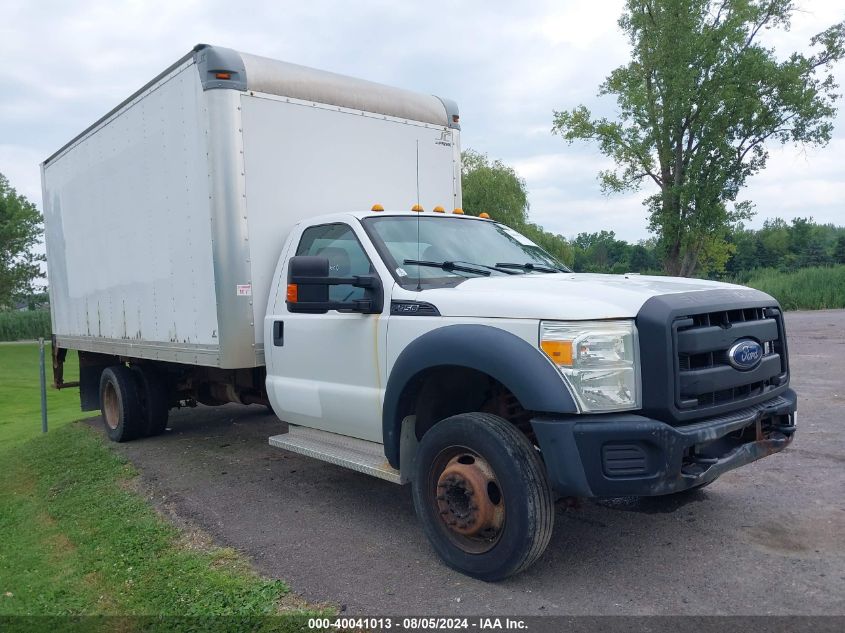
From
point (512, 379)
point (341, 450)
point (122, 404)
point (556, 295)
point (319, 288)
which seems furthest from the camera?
point (122, 404)

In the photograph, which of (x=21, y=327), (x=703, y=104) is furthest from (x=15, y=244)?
(x=703, y=104)

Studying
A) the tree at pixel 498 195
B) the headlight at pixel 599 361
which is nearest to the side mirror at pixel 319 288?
the headlight at pixel 599 361

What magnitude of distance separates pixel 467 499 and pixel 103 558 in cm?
245

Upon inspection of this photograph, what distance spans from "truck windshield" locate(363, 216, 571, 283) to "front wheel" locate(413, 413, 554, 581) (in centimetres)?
115

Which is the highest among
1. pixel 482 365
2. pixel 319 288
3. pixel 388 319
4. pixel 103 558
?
pixel 319 288

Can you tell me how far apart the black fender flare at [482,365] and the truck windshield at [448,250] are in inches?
25.6

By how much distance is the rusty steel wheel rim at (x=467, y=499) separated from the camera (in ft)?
12.3

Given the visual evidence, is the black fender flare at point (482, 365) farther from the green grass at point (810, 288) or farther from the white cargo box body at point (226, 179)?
the green grass at point (810, 288)

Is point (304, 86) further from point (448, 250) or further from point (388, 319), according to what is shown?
point (388, 319)

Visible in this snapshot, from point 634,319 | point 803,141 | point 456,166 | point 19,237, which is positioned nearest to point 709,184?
point 803,141

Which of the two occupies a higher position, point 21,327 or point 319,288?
point 319,288

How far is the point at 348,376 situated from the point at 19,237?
45.4m

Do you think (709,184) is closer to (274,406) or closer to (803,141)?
(803,141)

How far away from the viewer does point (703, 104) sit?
25.0 meters
